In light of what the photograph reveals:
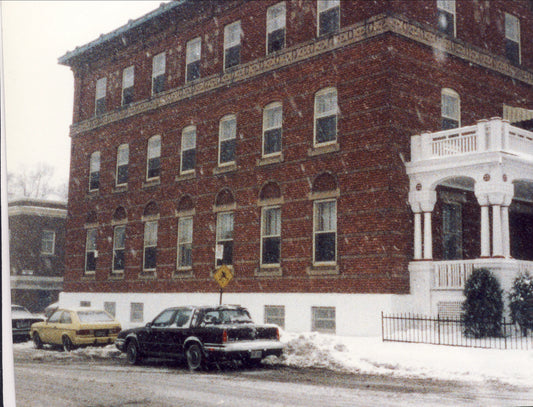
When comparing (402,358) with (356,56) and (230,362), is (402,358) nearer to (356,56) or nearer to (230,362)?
(230,362)

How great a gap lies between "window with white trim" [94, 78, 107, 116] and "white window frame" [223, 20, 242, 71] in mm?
7870

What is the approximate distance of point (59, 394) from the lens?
1102 centimetres

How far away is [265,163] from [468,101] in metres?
7.49

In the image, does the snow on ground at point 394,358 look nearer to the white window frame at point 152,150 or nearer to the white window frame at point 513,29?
the white window frame at point 152,150

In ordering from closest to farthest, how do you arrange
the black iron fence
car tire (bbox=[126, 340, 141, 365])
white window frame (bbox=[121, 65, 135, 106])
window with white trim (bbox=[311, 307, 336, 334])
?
car tire (bbox=[126, 340, 141, 365])
the black iron fence
window with white trim (bbox=[311, 307, 336, 334])
white window frame (bbox=[121, 65, 135, 106])

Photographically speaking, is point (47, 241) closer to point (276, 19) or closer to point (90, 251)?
point (276, 19)

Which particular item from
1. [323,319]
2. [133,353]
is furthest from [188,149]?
[133,353]

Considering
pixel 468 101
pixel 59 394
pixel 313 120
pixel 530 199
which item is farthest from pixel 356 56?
pixel 59 394

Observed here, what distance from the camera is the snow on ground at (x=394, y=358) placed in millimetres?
13945

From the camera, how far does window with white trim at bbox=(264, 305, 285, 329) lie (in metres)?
23.4

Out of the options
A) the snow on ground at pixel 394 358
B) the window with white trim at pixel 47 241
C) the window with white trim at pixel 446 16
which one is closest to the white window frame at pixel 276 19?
the window with white trim at pixel 446 16

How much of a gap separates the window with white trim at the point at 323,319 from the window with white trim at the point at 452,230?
4.24 meters

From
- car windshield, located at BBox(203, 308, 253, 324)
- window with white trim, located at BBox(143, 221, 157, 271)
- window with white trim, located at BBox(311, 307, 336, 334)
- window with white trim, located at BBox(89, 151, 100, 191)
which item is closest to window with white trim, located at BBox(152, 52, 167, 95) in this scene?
window with white trim, located at BBox(89, 151, 100, 191)

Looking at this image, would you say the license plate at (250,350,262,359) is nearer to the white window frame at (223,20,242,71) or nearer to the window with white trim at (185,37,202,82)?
the white window frame at (223,20,242,71)
